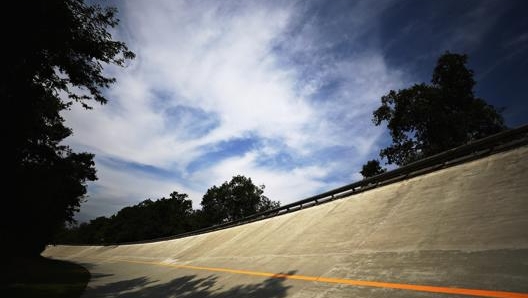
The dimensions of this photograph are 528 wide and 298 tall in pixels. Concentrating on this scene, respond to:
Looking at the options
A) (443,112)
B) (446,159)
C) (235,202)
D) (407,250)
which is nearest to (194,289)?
(407,250)

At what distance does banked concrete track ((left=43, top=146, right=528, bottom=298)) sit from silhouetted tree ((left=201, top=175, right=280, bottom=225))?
6797cm

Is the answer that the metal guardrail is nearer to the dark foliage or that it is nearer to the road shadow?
the road shadow

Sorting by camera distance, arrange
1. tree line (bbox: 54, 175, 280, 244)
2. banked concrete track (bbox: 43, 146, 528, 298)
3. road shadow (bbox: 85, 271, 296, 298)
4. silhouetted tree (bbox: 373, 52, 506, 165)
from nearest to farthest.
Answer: banked concrete track (bbox: 43, 146, 528, 298), road shadow (bbox: 85, 271, 296, 298), silhouetted tree (bbox: 373, 52, 506, 165), tree line (bbox: 54, 175, 280, 244)

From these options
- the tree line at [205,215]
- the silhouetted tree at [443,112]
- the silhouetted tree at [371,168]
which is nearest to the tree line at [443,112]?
the silhouetted tree at [443,112]

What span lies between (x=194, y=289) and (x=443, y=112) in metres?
31.0

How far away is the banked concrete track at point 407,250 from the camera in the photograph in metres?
4.91

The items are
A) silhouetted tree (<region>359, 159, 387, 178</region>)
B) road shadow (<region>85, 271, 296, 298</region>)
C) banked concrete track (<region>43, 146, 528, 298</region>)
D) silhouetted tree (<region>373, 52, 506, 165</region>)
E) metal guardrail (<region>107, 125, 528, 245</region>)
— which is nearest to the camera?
banked concrete track (<region>43, 146, 528, 298</region>)

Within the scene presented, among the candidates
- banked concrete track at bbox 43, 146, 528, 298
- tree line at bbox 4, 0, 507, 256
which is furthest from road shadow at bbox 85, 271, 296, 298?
tree line at bbox 4, 0, 507, 256

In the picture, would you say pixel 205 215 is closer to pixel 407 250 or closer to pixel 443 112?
pixel 443 112

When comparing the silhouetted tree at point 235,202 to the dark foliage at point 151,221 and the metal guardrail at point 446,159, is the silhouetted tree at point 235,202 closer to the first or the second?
the dark foliage at point 151,221

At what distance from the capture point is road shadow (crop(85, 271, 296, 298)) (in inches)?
283

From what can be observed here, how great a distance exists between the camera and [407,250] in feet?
21.9

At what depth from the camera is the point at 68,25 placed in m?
10.1

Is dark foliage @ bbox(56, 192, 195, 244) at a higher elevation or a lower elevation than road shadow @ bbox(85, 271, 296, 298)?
higher
